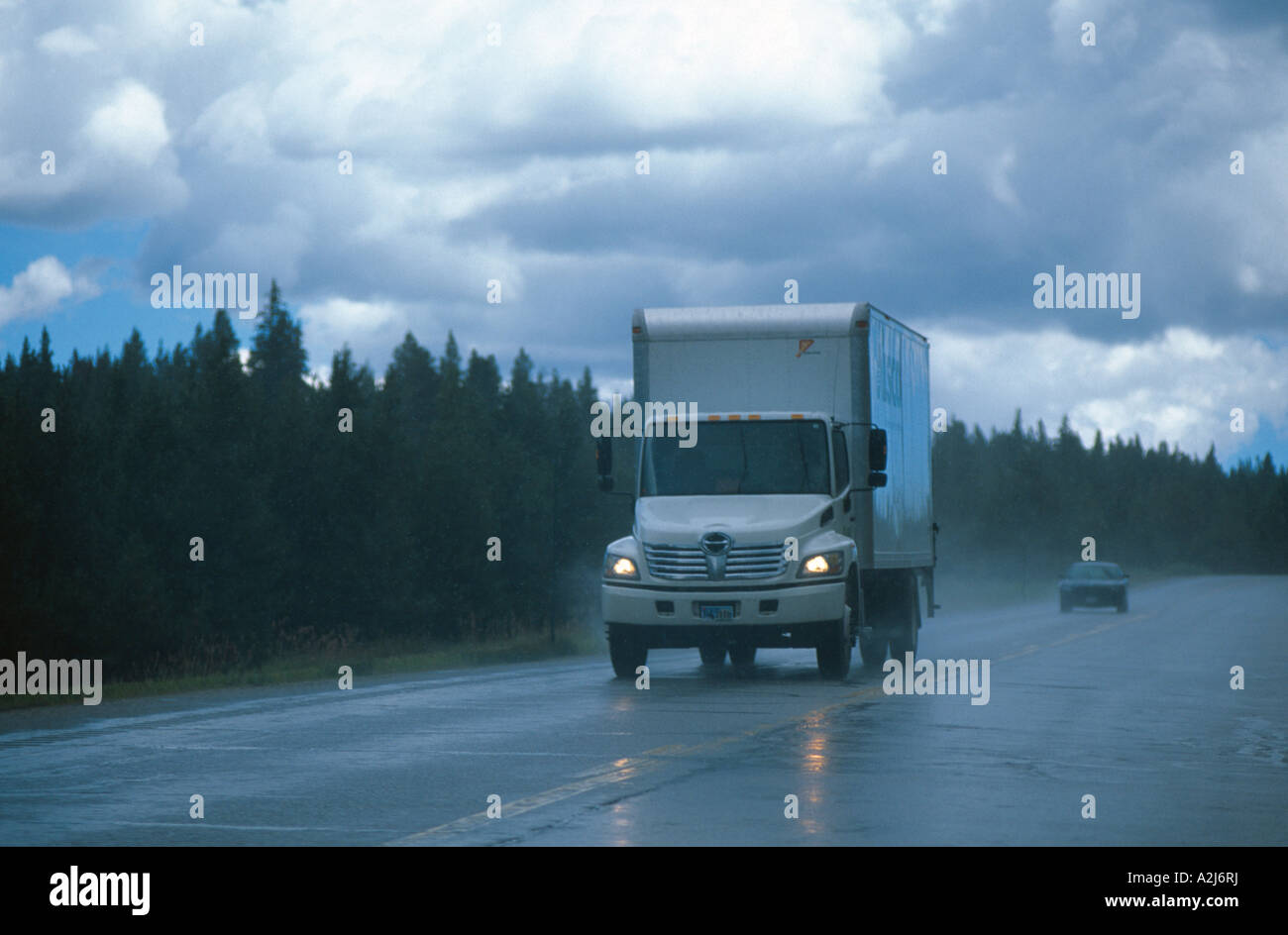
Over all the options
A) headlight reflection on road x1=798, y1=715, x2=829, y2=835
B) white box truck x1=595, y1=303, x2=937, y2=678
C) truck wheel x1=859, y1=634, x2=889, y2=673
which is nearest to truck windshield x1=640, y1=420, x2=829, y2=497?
white box truck x1=595, y1=303, x2=937, y2=678

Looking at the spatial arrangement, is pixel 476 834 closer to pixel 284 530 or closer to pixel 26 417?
pixel 26 417

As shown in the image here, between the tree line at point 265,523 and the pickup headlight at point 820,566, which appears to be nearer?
the pickup headlight at point 820,566

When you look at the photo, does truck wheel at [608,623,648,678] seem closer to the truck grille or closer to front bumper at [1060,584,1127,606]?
the truck grille

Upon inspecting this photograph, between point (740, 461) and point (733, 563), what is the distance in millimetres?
1422

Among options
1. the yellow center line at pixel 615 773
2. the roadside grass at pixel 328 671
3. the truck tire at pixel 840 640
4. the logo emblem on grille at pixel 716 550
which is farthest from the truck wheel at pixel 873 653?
the roadside grass at pixel 328 671

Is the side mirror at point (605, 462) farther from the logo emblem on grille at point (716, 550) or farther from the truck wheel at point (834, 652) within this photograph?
the truck wheel at point (834, 652)

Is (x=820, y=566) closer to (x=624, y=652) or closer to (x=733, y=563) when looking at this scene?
(x=733, y=563)

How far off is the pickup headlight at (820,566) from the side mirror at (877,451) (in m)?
1.11

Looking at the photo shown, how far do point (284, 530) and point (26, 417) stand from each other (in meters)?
23.7

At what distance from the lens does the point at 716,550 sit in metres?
18.4

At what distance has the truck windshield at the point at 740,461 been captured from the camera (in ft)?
62.6

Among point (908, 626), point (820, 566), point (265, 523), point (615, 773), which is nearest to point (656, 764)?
point (615, 773)
